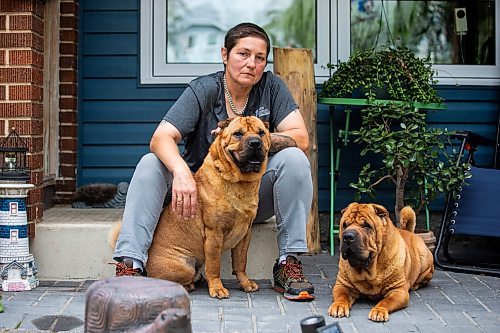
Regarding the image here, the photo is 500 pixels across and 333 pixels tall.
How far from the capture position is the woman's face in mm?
3309

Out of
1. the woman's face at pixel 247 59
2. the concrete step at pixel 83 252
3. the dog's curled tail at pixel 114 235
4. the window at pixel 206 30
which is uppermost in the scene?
the window at pixel 206 30

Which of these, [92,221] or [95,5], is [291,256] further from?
[95,5]

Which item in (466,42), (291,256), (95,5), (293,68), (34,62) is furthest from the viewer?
(466,42)

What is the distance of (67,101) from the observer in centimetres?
469

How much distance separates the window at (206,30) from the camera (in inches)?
189

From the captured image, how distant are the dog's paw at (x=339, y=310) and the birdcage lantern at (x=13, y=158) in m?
1.55

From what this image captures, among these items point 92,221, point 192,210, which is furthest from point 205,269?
point 92,221

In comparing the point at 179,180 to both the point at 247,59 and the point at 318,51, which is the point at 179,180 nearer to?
the point at 247,59

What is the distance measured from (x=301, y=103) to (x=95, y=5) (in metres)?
1.53

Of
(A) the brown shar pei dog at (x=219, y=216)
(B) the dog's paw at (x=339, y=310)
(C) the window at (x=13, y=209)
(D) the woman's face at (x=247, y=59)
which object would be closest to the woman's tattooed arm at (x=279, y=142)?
(A) the brown shar pei dog at (x=219, y=216)

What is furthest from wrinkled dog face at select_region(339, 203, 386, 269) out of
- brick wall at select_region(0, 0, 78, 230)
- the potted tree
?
brick wall at select_region(0, 0, 78, 230)

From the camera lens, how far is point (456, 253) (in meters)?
4.53

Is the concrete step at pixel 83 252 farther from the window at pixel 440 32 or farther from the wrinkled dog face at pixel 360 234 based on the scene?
the window at pixel 440 32

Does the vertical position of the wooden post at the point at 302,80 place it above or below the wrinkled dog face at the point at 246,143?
above
